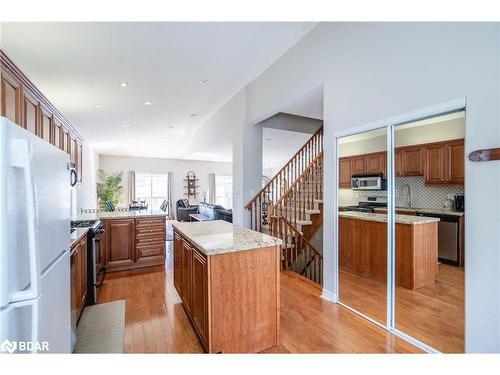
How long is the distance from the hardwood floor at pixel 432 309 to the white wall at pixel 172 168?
32.4 ft

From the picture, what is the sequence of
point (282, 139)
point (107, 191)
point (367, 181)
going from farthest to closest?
point (107, 191) → point (282, 139) → point (367, 181)

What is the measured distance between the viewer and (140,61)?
3039mm

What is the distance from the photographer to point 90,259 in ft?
9.19

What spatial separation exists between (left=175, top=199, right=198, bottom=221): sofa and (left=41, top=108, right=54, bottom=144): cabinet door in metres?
6.62

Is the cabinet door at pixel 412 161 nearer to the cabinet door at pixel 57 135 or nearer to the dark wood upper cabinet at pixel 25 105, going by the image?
the dark wood upper cabinet at pixel 25 105

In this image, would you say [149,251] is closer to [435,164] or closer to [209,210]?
[209,210]

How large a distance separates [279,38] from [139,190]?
31.3 ft

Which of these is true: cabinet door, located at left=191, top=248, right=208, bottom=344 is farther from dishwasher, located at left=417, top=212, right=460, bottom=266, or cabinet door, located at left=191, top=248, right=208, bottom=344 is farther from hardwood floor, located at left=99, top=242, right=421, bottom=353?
dishwasher, located at left=417, top=212, right=460, bottom=266

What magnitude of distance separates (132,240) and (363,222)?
136 inches

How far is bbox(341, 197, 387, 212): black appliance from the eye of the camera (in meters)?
2.35

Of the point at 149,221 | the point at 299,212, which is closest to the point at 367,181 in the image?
the point at 299,212
